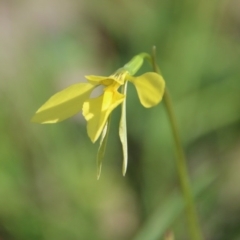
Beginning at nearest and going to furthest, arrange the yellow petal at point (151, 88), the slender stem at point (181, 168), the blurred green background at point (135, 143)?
the yellow petal at point (151, 88) < the slender stem at point (181, 168) < the blurred green background at point (135, 143)

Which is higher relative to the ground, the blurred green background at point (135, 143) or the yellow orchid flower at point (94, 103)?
the yellow orchid flower at point (94, 103)

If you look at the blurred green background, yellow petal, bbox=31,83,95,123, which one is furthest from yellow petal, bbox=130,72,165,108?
the blurred green background

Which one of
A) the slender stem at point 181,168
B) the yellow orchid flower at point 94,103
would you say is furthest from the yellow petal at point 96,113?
the slender stem at point 181,168

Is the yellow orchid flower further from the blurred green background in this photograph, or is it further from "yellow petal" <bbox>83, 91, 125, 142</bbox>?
the blurred green background

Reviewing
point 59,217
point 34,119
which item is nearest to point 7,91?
point 59,217

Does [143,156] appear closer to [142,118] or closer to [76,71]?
[142,118]

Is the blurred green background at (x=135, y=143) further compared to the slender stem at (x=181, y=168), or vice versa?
the blurred green background at (x=135, y=143)

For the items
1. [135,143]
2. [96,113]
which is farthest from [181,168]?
[135,143]

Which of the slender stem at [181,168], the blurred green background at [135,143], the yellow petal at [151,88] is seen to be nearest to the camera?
the yellow petal at [151,88]

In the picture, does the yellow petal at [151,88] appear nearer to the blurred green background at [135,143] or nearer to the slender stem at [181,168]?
the slender stem at [181,168]
